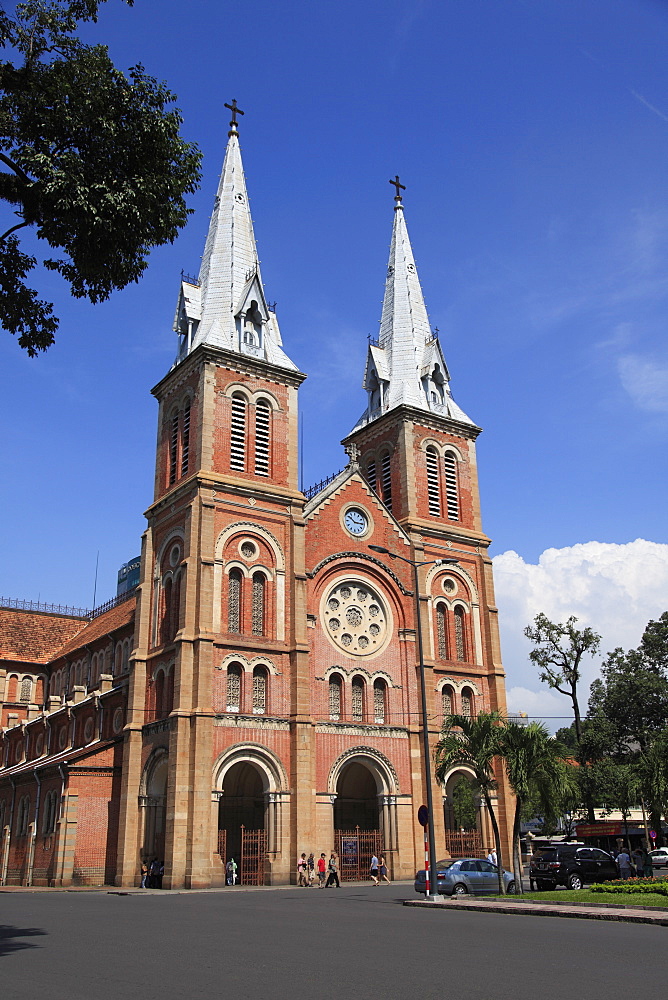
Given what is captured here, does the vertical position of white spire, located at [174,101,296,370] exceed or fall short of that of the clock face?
it exceeds it

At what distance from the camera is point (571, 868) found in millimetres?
31781

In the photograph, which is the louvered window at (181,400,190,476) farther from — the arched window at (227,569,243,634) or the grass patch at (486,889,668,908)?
the grass patch at (486,889,668,908)

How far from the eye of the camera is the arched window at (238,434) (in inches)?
1693

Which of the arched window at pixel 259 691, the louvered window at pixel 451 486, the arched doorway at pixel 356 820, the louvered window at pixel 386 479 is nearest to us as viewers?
the arched window at pixel 259 691

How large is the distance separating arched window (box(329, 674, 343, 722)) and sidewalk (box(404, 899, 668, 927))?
14.9 metres

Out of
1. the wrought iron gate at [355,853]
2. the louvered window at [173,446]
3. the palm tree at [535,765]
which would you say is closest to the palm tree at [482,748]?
the palm tree at [535,765]

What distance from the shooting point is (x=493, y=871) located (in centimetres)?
3066

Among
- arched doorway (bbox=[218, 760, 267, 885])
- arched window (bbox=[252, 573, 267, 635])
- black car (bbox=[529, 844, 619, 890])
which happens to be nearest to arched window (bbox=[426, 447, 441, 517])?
arched window (bbox=[252, 573, 267, 635])

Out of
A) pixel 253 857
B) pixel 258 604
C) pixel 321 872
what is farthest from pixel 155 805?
pixel 258 604

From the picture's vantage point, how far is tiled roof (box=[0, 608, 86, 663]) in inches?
2557

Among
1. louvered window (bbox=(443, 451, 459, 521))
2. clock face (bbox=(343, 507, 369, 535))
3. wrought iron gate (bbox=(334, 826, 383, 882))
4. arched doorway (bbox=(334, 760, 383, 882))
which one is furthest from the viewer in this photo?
louvered window (bbox=(443, 451, 459, 521))

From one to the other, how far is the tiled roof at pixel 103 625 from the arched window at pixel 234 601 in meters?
11.2

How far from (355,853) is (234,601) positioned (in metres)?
12.6

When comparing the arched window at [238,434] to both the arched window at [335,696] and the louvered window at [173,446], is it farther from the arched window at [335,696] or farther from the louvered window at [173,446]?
the arched window at [335,696]
